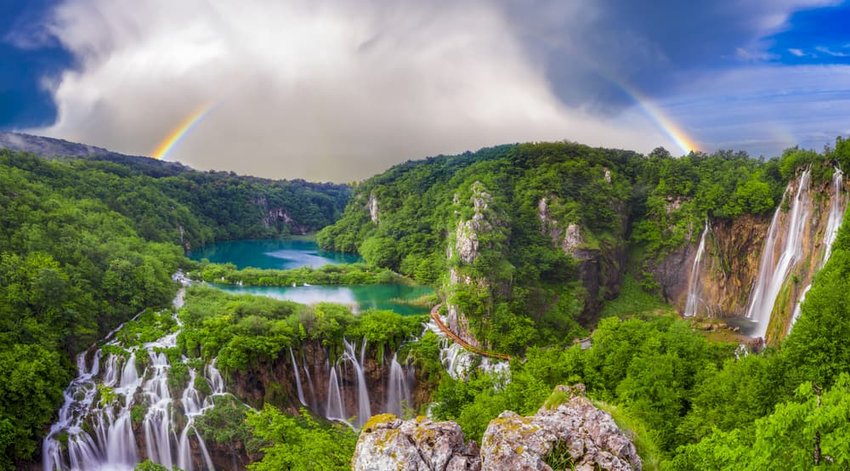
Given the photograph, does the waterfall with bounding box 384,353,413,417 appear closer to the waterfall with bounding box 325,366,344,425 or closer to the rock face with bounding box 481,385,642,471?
the waterfall with bounding box 325,366,344,425

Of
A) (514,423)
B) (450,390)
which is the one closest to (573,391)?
(514,423)

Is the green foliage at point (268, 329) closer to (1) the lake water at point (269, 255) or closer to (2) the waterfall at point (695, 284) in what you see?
(2) the waterfall at point (695, 284)

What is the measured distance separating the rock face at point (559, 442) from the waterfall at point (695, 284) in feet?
152

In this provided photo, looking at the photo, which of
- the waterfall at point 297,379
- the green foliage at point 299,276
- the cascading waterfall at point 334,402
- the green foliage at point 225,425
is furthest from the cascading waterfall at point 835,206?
the green foliage at point 299,276

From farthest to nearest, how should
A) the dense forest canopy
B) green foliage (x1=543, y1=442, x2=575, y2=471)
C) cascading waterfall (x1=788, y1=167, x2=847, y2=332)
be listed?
cascading waterfall (x1=788, y1=167, x2=847, y2=332)
the dense forest canopy
green foliage (x1=543, y1=442, x2=575, y2=471)

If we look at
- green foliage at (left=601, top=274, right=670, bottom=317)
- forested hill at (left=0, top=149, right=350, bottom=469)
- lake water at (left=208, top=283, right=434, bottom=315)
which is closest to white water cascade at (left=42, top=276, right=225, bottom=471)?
forested hill at (left=0, top=149, right=350, bottom=469)

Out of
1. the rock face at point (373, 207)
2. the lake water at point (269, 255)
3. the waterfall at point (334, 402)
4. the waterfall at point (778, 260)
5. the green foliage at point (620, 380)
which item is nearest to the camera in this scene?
the green foliage at point (620, 380)

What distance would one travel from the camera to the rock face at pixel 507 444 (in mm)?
6832

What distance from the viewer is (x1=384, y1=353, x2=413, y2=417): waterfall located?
31.9 meters

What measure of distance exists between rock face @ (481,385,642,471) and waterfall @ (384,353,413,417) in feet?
83.9

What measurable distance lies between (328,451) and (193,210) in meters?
103

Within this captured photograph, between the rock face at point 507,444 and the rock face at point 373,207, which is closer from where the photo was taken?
the rock face at point 507,444

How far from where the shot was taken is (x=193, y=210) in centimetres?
10281

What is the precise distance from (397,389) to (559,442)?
2652 centimetres
